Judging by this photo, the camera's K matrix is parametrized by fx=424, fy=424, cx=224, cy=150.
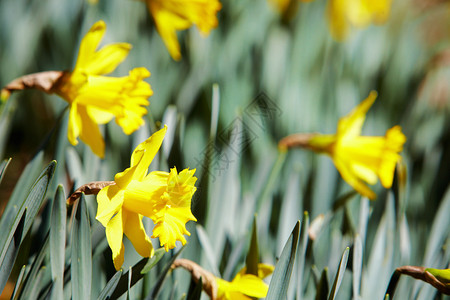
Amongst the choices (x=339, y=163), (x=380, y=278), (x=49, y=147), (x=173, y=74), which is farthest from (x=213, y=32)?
(x=380, y=278)

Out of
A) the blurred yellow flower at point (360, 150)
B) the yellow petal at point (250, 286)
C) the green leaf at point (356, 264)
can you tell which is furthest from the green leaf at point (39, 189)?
the blurred yellow flower at point (360, 150)

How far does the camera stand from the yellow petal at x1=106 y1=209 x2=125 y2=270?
0.58m

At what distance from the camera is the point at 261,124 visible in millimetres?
1382

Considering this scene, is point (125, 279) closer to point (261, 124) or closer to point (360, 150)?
point (360, 150)

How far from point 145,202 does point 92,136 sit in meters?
0.28

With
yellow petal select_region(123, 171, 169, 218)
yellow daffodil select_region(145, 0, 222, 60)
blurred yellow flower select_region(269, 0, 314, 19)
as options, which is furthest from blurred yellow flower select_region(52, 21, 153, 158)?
blurred yellow flower select_region(269, 0, 314, 19)

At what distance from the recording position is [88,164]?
0.92 metres

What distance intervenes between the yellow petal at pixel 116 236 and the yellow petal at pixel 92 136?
9.6 inches

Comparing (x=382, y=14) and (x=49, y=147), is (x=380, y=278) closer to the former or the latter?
(x=49, y=147)

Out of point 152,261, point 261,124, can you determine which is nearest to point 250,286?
point 152,261

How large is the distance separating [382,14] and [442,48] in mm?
575

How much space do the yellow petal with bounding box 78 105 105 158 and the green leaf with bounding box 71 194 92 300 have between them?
23cm

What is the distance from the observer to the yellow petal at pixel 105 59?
834 mm

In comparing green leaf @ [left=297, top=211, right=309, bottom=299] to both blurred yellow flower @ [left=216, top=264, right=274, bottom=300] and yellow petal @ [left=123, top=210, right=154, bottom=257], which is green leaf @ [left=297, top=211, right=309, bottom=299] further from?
yellow petal @ [left=123, top=210, right=154, bottom=257]
